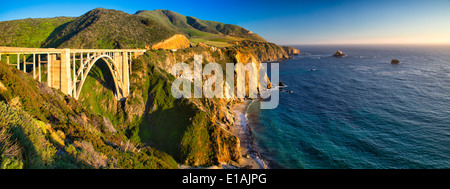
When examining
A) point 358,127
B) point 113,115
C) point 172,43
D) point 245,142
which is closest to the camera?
point 113,115

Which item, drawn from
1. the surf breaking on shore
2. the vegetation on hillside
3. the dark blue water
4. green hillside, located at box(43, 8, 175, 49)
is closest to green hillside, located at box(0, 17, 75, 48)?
the vegetation on hillside

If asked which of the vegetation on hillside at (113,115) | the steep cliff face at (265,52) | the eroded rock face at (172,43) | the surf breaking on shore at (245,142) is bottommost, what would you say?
the surf breaking on shore at (245,142)

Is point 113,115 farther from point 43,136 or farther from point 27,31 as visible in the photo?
point 27,31

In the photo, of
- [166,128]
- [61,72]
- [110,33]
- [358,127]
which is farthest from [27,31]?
[358,127]

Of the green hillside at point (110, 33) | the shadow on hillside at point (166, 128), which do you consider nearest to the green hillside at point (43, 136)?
the shadow on hillside at point (166, 128)

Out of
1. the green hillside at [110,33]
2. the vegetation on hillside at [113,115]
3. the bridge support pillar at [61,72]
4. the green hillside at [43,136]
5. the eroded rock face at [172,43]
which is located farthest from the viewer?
the eroded rock face at [172,43]

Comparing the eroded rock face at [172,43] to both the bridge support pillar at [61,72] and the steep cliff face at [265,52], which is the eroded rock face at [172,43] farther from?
the steep cliff face at [265,52]

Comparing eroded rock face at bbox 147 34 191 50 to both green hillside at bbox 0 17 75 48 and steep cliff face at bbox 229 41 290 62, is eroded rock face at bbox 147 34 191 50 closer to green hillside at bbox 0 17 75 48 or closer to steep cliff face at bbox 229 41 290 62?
green hillside at bbox 0 17 75 48

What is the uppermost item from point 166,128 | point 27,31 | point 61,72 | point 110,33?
point 27,31

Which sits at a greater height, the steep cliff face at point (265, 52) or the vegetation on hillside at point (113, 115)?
the steep cliff face at point (265, 52)
